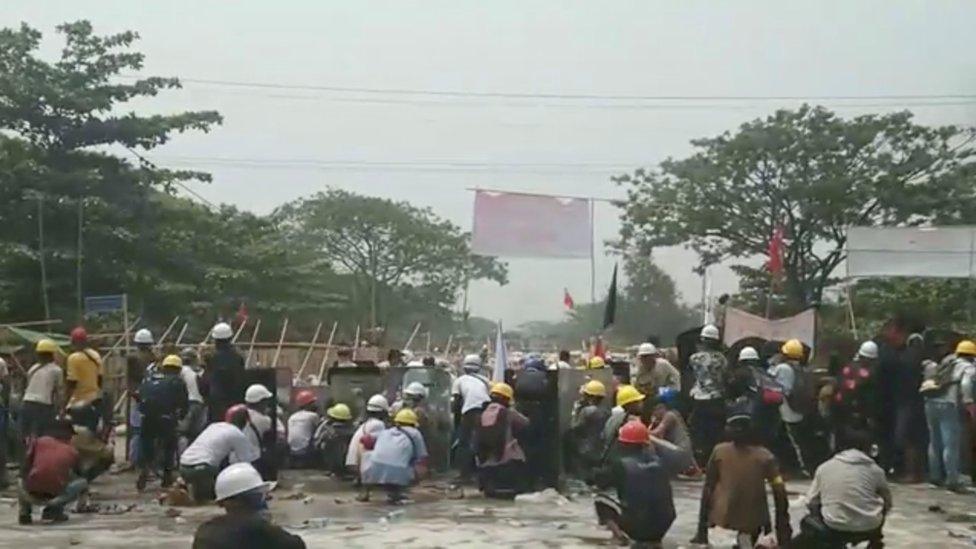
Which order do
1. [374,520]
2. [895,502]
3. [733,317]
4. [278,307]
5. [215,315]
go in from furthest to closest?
[278,307], [215,315], [733,317], [895,502], [374,520]

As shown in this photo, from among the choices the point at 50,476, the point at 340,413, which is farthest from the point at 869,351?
the point at 50,476

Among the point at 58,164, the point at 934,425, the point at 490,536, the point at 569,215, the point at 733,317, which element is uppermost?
the point at 58,164

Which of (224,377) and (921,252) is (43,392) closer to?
(224,377)

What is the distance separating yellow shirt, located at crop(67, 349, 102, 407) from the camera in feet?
52.4

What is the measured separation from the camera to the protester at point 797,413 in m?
16.1

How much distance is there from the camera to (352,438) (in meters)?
16.2

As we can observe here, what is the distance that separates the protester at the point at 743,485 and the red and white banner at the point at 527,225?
1175cm

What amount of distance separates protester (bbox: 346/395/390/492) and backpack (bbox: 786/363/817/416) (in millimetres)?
4729

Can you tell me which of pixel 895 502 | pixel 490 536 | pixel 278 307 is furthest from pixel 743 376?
pixel 278 307

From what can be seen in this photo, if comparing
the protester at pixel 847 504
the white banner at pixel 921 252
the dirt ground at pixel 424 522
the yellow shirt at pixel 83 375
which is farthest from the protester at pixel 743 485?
the white banner at pixel 921 252

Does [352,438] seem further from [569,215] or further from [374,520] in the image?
[569,215]

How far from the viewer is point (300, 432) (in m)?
17.5

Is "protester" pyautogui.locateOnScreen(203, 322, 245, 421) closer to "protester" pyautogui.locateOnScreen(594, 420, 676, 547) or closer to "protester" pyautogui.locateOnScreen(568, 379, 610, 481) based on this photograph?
"protester" pyautogui.locateOnScreen(568, 379, 610, 481)

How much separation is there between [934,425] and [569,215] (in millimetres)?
7870
